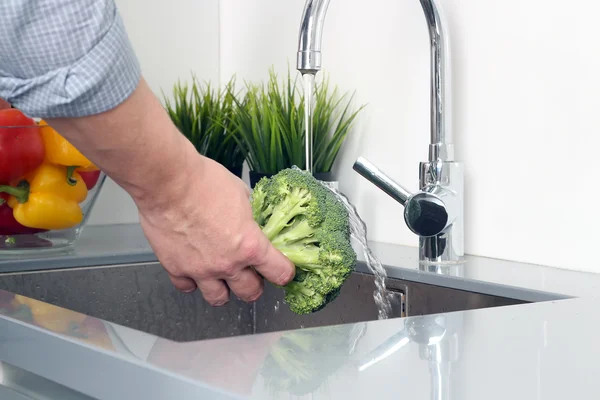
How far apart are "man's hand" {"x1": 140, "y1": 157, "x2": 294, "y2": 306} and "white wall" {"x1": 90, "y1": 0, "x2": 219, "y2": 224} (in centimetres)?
92

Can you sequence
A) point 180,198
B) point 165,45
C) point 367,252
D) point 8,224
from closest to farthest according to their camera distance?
point 180,198, point 367,252, point 8,224, point 165,45

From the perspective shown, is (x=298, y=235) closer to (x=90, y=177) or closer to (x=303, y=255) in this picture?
(x=303, y=255)

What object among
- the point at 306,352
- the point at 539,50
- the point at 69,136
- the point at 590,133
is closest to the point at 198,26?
the point at 539,50

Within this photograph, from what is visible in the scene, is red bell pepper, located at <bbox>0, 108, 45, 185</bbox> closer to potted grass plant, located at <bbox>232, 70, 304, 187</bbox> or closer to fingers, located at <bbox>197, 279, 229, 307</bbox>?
potted grass plant, located at <bbox>232, 70, 304, 187</bbox>

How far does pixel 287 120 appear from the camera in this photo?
150cm

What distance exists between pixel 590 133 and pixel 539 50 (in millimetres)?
155

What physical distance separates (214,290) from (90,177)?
1.79 ft

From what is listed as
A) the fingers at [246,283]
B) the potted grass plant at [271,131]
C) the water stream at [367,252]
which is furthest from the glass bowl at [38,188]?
the fingers at [246,283]

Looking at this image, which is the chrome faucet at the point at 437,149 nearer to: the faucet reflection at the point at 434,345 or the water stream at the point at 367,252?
the water stream at the point at 367,252

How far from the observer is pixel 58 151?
1.36 metres

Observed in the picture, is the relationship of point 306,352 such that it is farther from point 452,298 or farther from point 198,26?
point 198,26

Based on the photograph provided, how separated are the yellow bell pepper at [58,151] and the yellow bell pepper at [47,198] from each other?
0.08 ft

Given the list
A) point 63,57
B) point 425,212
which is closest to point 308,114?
point 425,212

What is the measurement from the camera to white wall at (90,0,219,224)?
1828 millimetres
